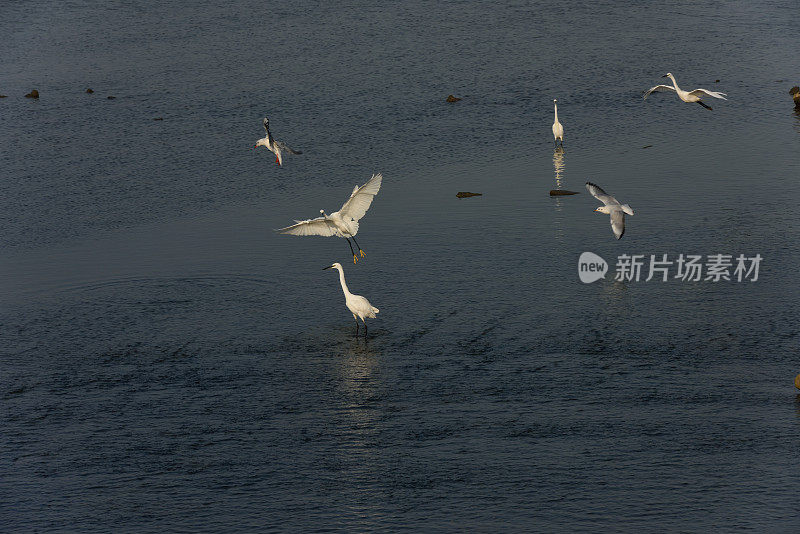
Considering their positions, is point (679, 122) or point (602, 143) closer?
point (602, 143)

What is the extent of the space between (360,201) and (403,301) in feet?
8.97

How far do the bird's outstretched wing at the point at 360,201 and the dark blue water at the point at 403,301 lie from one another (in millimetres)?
1744

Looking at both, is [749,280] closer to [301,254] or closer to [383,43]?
[301,254]

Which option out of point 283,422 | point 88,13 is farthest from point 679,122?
point 88,13

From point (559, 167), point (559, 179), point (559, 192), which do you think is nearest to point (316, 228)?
point (559, 192)

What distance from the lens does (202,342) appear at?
71.9 ft

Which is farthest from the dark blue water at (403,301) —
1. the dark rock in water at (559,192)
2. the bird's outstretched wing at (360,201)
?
the bird's outstretched wing at (360,201)

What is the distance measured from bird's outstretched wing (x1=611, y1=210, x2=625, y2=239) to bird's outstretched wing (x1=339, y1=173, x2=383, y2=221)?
21.4 ft

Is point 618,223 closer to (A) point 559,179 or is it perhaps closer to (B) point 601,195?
(B) point 601,195

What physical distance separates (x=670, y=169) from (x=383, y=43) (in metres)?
23.7

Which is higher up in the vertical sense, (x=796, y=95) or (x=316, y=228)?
(x=796, y=95)

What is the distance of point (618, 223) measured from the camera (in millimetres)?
26469

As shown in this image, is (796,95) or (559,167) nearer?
(559,167)

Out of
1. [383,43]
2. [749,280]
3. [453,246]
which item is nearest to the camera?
[749,280]
